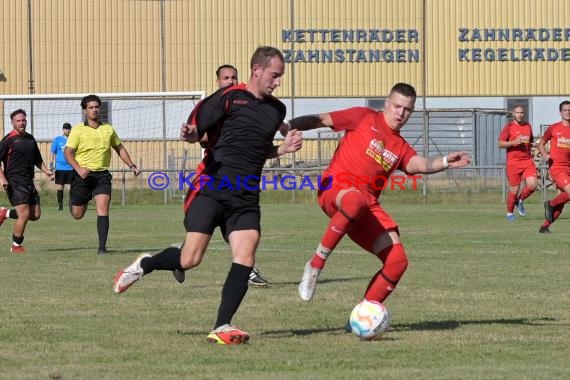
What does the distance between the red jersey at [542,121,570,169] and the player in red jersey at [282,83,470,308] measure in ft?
36.9

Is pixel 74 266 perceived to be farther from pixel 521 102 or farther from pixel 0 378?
pixel 521 102

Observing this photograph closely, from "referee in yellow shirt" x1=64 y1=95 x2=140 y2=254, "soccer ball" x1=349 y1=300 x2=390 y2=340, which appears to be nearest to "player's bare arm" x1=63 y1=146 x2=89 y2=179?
"referee in yellow shirt" x1=64 y1=95 x2=140 y2=254

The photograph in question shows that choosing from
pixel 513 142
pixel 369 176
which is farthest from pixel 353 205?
pixel 513 142

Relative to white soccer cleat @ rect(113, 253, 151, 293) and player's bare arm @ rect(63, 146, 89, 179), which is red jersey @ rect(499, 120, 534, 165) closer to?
player's bare arm @ rect(63, 146, 89, 179)

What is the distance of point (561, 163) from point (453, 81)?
18.3 metres

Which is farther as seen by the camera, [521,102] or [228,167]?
[521,102]

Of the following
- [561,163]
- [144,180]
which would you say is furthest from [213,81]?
[561,163]

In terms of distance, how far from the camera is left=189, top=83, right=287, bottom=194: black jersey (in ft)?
25.5

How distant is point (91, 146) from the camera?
50.3 feet

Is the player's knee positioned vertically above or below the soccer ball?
above

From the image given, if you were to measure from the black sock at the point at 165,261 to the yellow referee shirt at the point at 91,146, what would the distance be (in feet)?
23.6

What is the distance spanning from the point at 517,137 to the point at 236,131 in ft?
49.5

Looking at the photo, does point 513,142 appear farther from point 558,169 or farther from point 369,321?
point 369,321

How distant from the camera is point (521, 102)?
125ft
